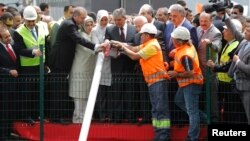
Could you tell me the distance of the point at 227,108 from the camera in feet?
39.3

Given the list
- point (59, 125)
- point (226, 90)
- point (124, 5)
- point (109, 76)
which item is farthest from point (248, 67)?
point (124, 5)

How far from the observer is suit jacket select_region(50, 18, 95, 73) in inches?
497

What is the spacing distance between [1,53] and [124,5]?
26.8ft

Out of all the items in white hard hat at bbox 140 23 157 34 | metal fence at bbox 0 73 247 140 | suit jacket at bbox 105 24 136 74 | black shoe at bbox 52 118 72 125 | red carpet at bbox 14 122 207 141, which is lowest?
red carpet at bbox 14 122 207 141

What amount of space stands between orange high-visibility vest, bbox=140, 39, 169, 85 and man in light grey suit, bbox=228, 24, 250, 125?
1.17 m

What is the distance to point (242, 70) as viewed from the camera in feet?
37.3

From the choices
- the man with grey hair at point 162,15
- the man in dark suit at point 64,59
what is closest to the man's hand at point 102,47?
the man in dark suit at point 64,59

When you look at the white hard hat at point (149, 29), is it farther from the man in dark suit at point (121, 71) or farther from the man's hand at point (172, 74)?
the man's hand at point (172, 74)

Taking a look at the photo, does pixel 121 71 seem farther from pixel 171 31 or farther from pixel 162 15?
pixel 162 15

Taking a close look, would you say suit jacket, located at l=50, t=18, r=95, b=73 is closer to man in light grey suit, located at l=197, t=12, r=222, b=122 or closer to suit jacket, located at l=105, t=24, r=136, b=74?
suit jacket, located at l=105, t=24, r=136, b=74

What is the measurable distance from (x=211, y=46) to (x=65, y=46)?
Answer: 2525 mm

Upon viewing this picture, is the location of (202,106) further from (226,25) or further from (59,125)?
(59,125)

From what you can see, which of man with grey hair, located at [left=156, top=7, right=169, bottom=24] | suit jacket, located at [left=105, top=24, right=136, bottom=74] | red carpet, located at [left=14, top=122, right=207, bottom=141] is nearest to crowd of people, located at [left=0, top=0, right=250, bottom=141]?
suit jacket, located at [left=105, top=24, right=136, bottom=74]

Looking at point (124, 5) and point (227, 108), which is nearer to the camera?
point (227, 108)
